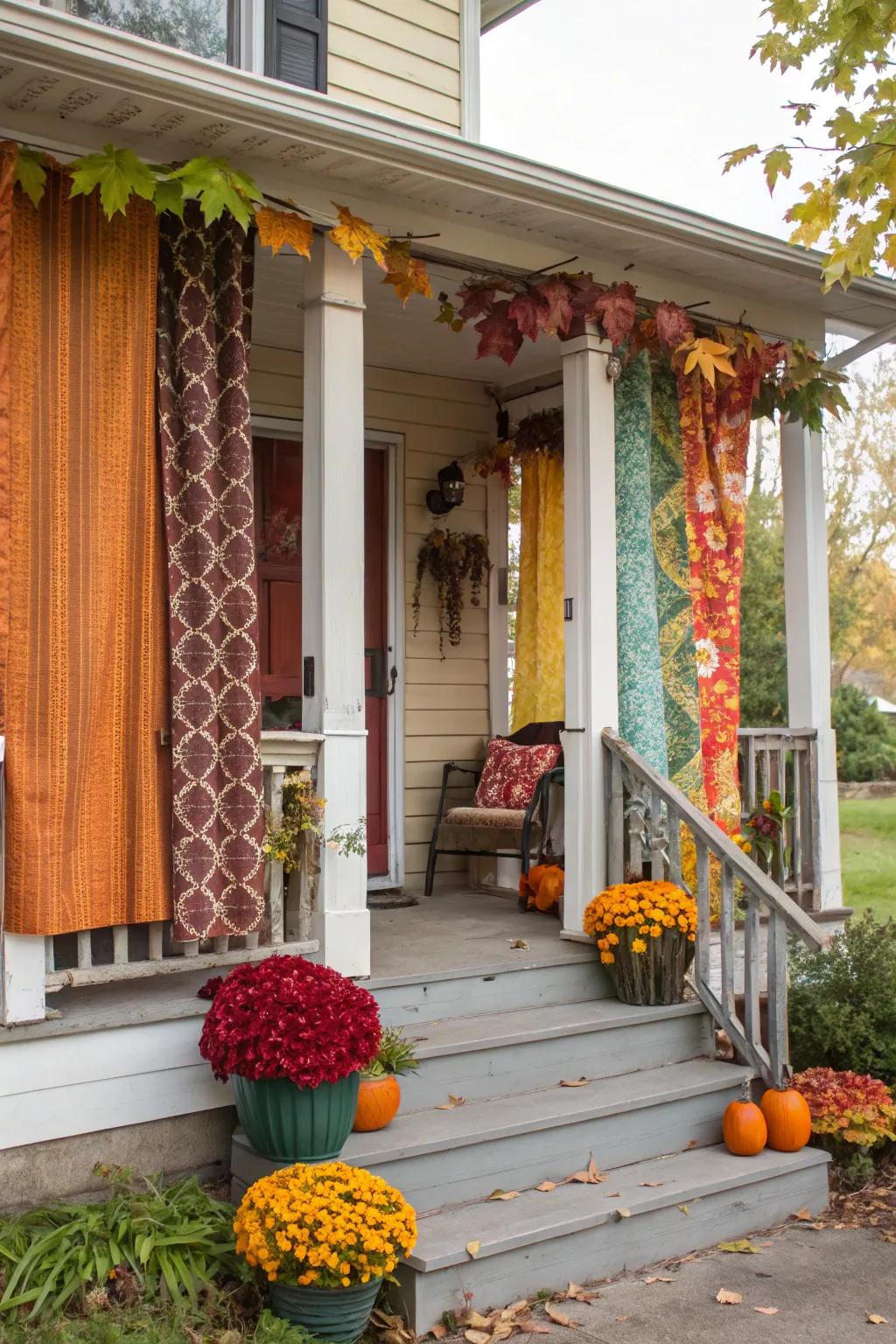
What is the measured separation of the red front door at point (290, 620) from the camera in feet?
19.5

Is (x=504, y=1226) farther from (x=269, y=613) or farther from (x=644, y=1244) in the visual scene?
(x=269, y=613)

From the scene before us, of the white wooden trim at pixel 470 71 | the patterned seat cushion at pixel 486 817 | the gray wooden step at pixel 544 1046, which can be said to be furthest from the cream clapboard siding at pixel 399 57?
the gray wooden step at pixel 544 1046

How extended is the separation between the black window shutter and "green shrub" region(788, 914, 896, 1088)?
421 centimetres

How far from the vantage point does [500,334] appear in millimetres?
4660

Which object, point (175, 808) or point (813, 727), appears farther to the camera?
point (813, 727)

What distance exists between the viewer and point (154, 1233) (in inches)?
128

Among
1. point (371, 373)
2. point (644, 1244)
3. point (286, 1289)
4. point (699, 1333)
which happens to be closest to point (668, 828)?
point (644, 1244)

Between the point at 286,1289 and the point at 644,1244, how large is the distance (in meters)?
1.13

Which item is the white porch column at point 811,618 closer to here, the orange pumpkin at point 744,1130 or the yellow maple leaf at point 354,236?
the orange pumpkin at point 744,1130

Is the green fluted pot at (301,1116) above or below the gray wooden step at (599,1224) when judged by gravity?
above

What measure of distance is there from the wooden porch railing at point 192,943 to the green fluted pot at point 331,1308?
985 mm

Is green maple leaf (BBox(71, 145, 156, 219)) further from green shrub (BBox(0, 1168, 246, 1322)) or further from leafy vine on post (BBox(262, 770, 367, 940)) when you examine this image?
green shrub (BBox(0, 1168, 246, 1322))

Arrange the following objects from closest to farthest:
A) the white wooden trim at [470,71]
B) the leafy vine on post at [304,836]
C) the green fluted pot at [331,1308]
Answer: the green fluted pot at [331,1308] < the leafy vine on post at [304,836] < the white wooden trim at [470,71]

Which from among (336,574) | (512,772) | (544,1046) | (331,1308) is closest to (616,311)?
(336,574)
